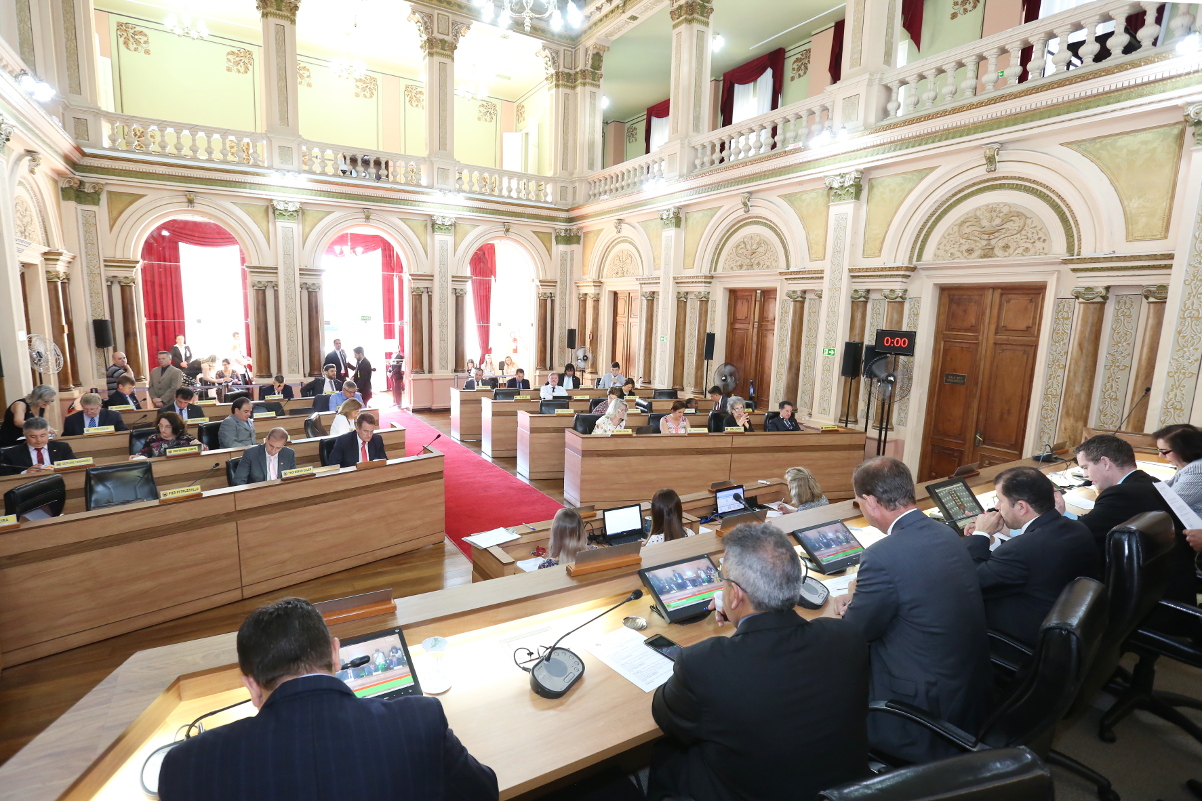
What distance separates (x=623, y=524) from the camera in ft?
Result: 12.0

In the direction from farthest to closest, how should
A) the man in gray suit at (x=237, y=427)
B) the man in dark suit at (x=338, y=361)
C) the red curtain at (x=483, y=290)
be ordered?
the red curtain at (x=483, y=290) < the man in dark suit at (x=338, y=361) < the man in gray suit at (x=237, y=427)

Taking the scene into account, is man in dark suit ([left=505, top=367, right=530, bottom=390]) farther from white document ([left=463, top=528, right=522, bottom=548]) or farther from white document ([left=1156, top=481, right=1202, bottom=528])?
white document ([left=1156, top=481, right=1202, bottom=528])

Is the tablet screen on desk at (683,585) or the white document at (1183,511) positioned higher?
the white document at (1183,511)

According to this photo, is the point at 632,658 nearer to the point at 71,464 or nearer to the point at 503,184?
the point at 71,464

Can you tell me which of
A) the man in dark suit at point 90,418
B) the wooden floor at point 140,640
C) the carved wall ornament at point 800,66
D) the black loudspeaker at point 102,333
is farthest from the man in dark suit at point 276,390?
the carved wall ornament at point 800,66

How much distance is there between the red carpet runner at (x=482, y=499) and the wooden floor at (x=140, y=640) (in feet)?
1.49

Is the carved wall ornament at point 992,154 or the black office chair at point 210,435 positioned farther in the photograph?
the carved wall ornament at point 992,154

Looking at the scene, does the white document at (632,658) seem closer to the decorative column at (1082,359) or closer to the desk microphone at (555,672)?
the desk microphone at (555,672)

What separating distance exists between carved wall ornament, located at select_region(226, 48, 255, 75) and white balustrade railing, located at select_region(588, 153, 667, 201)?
24.3 ft

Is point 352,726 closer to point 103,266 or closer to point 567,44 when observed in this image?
point 103,266

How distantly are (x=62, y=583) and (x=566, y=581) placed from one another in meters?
3.39

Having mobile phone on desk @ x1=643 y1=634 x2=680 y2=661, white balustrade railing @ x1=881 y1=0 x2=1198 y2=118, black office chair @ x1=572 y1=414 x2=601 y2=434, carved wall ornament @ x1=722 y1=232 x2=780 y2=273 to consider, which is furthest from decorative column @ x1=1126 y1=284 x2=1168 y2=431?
mobile phone on desk @ x1=643 y1=634 x2=680 y2=661

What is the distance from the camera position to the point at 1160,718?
313 cm

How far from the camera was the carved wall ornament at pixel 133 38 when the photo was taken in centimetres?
1131
